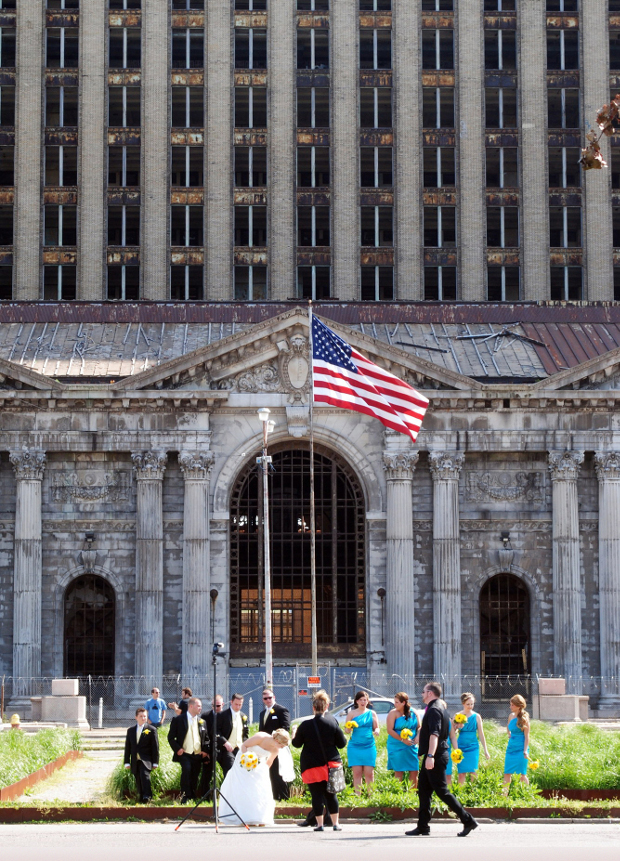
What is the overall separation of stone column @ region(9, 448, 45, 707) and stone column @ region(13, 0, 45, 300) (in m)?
17.2

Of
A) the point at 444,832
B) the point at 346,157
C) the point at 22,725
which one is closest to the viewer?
the point at 444,832

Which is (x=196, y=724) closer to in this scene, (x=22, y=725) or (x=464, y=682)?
(x=22, y=725)

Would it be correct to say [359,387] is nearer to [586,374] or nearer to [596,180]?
[586,374]

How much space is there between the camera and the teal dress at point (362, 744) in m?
25.0

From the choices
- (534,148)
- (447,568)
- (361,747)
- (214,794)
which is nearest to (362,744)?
(361,747)

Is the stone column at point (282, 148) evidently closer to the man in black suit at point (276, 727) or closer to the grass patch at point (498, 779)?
the grass patch at point (498, 779)

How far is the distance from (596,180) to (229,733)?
48.5 meters

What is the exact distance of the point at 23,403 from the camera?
50562mm

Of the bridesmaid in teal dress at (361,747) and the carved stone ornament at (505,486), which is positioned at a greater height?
the carved stone ornament at (505,486)

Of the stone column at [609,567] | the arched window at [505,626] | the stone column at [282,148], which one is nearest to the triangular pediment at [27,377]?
the arched window at [505,626]

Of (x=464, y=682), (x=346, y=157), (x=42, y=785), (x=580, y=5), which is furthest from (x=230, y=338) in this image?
(x=580, y=5)

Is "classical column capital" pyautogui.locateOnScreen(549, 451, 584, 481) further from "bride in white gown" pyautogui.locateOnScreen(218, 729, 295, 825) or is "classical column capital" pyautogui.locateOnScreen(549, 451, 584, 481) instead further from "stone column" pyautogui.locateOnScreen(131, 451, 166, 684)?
"bride in white gown" pyautogui.locateOnScreen(218, 729, 295, 825)

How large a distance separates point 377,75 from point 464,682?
30.9 meters

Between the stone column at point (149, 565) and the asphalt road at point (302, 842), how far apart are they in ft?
87.6
